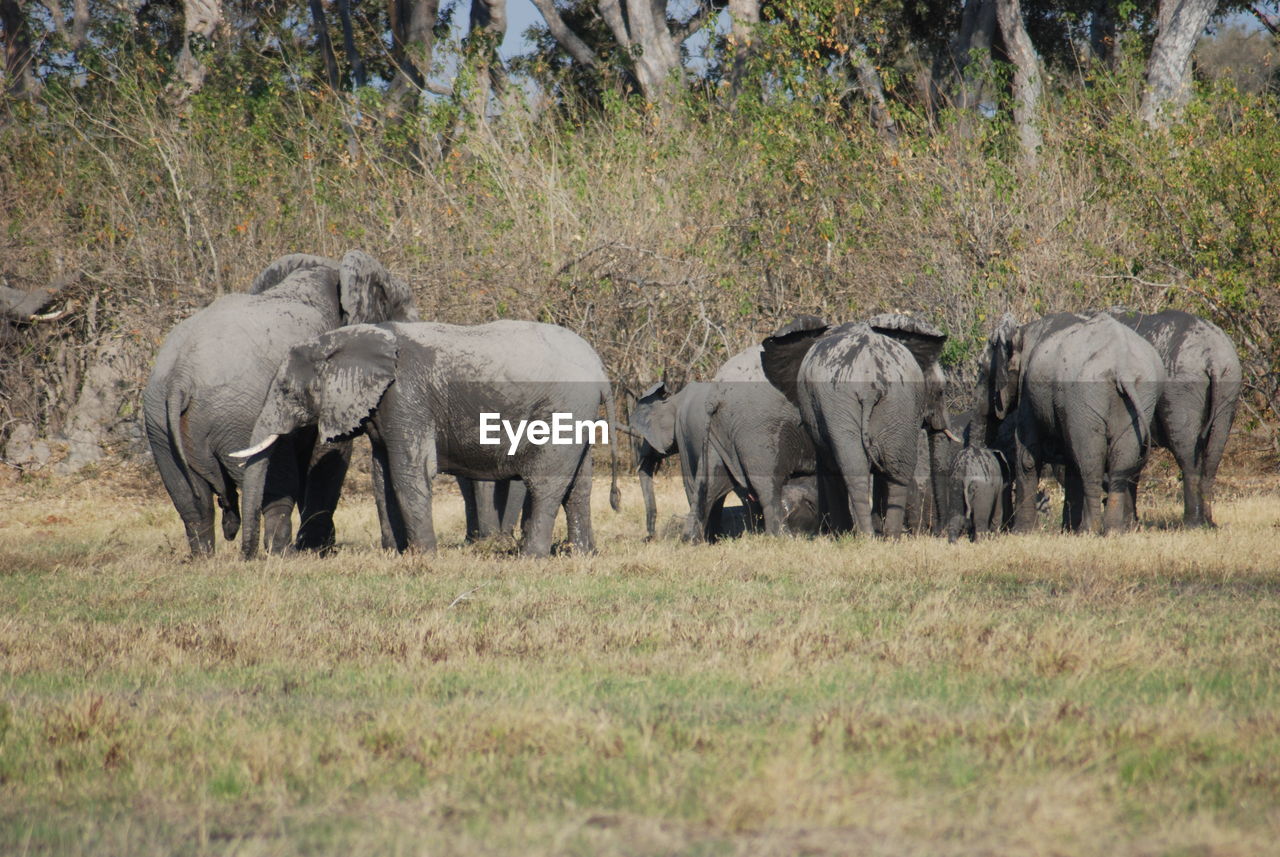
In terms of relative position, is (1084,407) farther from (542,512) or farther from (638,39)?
(638,39)

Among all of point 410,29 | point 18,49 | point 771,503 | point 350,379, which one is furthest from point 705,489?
point 18,49

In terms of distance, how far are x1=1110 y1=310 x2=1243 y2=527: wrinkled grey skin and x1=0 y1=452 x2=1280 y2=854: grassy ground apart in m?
2.41

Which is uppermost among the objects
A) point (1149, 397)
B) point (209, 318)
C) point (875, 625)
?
point (209, 318)

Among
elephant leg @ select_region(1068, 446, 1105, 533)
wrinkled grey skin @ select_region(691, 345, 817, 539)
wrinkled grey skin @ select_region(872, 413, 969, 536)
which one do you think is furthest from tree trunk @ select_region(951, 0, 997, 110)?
elephant leg @ select_region(1068, 446, 1105, 533)

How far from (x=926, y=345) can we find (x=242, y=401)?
19.7 ft

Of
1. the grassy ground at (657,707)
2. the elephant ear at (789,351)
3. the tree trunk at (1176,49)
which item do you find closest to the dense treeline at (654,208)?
the tree trunk at (1176,49)

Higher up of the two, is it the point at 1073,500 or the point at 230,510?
the point at 230,510

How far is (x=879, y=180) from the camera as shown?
1988cm

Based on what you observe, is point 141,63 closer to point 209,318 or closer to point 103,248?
point 103,248

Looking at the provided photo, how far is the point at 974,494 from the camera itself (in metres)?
12.4

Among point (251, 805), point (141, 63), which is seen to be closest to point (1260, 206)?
point (251, 805)

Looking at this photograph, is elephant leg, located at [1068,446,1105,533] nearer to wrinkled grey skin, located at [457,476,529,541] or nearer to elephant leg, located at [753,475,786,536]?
elephant leg, located at [753,475,786,536]

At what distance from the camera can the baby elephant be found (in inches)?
486

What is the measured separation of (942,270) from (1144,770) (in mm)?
13901
